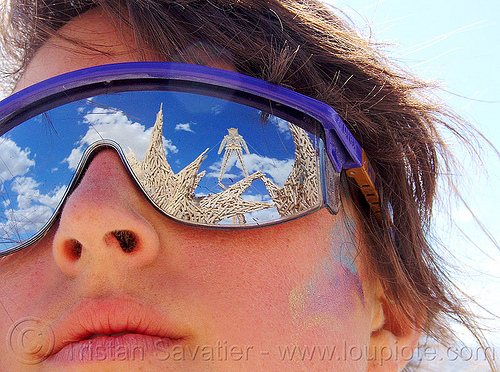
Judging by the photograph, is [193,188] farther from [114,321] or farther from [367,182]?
[367,182]

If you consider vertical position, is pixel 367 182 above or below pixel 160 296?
above

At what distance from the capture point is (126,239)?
109 cm

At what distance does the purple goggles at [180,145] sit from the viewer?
112 centimetres

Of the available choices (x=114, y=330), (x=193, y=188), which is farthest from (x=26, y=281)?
(x=193, y=188)

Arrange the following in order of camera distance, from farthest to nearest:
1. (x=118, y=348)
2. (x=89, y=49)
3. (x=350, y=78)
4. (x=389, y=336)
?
(x=389, y=336)
(x=350, y=78)
(x=89, y=49)
(x=118, y=348)

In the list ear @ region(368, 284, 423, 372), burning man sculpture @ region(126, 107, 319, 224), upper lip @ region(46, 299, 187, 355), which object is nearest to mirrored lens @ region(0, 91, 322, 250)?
burning man sculpture @ region(126, 107, 319, 224)

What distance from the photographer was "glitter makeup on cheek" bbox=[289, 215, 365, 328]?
46.0 inches

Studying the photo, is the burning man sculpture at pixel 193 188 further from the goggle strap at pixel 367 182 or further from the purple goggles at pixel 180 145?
the goggle strap at pixel 367 182

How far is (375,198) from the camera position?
1.59 meters

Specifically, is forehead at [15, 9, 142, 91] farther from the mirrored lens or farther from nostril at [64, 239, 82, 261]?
nostril at [64, 239, 82, 261]

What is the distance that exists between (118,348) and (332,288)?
23.3 inches

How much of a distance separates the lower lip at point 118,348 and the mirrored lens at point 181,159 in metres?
0.30

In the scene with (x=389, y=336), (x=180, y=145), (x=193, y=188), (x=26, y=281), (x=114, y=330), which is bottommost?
(x=389, y=336)

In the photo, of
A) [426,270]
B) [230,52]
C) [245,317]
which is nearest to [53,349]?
[245,317]
